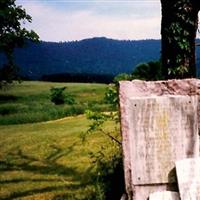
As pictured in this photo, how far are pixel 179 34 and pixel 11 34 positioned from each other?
35062 millimetres

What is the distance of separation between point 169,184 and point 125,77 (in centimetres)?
290

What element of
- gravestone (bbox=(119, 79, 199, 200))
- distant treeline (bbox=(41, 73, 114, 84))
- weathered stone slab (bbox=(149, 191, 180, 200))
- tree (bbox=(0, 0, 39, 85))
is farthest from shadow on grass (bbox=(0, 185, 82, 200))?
distant treeline (bbox=(41, 73, 114, 84))

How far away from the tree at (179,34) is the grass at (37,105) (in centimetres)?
181

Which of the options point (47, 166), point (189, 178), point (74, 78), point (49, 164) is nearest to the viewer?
point (189, 178)

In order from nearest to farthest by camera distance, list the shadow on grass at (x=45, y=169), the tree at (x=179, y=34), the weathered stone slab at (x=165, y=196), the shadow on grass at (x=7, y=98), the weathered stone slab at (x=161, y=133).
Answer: the weathered stone slab at (x=165, y=196) → the weathered stone slab at (x=161, y=133) → the tree at (x=179, y=34) → the shadow on grass at (x=45, y=169) → the shadow on grass at (x=7, y=98)

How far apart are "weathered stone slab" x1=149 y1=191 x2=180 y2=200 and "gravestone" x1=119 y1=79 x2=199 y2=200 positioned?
193mm

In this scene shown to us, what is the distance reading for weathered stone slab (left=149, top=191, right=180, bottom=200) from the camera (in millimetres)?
7230

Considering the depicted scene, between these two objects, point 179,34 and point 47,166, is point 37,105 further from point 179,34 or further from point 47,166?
point 179,34

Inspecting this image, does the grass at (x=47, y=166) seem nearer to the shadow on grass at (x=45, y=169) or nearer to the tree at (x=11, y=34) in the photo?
the shadow on grass at (x=45, y=169)

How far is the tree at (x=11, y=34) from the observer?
42.2 meters

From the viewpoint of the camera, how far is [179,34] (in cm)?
975

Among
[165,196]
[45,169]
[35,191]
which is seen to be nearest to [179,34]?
[165,196]

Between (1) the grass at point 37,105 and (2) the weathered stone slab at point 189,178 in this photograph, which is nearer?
(2) the weathered stone slab at point 189,178

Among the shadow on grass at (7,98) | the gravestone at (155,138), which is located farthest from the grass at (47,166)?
the shadow on grass at (7,98)
